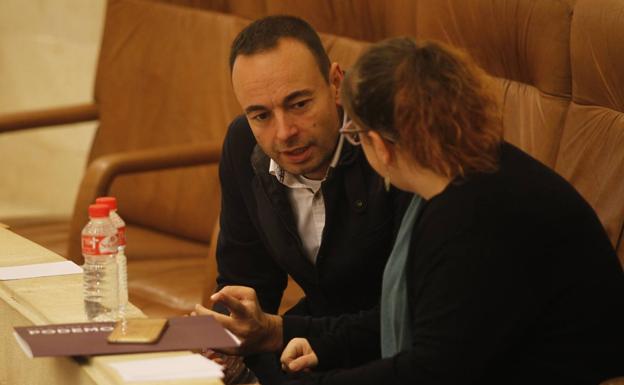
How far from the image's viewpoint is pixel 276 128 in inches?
82.9

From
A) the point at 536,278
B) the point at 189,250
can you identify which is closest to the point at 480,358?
the point at 536,278

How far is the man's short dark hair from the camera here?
7.14 ft

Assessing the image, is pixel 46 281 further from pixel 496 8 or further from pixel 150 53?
pixel 150 53

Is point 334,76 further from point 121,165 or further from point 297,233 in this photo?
point 121,165

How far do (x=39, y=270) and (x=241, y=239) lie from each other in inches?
17.1

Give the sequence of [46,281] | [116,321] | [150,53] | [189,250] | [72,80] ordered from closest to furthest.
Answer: [116,321] → [46,281] → [189,250] → [150,53] → [72,80]

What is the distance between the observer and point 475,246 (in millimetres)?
1605

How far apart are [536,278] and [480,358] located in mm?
140

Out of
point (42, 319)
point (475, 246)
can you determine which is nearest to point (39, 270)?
point (42, 319)

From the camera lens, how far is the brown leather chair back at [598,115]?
87.0 inches

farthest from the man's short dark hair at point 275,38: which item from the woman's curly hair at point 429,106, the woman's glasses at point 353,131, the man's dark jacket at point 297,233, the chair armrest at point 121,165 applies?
the chair armrest at point 121,165

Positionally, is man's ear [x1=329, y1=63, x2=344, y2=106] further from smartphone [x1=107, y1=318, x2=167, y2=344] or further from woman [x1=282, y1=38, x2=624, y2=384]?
smartphone [x1=107, y1=318, x2=167, y2=344]

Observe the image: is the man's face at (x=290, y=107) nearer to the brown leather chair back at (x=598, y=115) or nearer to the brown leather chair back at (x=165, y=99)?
the brown leather chair back at (x=598, y=115)

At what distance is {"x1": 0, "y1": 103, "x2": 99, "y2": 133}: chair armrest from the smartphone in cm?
191
